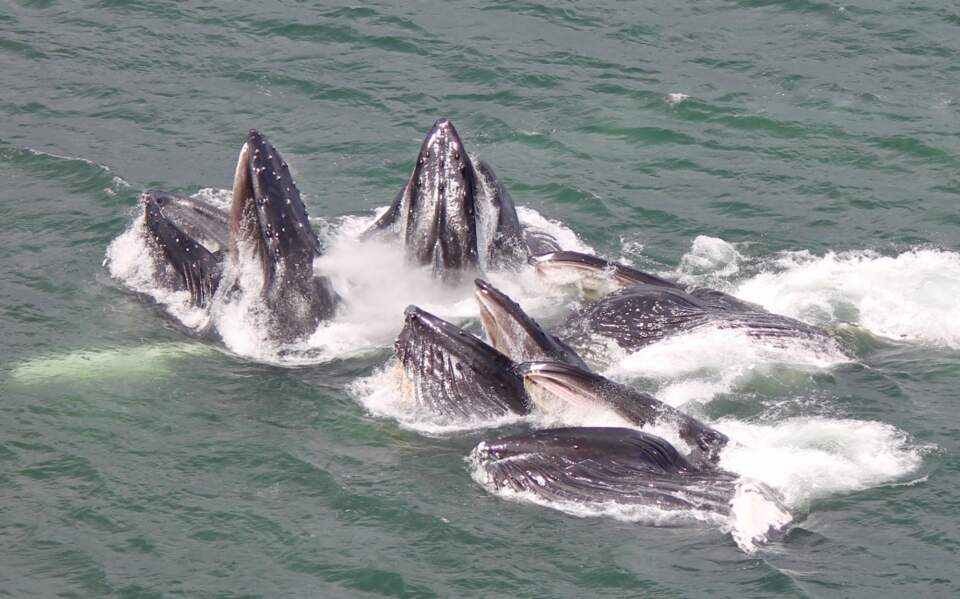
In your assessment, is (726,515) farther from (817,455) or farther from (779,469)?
(817,455)

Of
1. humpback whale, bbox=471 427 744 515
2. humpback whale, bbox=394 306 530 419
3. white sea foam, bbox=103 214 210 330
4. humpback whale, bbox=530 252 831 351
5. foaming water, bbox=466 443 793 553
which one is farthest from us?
white sea foam, bbox=103 214 210 330

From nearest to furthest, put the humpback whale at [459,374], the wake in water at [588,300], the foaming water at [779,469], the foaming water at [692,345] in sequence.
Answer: the foaming water at [779,469] < the wake in water at [588,300] < the foaming water at [692,345] < the humpback whale at [459,374]

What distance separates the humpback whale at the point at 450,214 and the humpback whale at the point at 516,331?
10.7ft

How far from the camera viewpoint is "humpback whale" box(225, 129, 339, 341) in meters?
19.5

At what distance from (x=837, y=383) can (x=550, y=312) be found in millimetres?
4119

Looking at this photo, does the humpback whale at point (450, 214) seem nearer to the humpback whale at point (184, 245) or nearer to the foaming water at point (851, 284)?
the humpback whale at point (184, 245)

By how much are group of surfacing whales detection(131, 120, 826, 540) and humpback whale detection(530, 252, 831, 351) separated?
0.02 metres

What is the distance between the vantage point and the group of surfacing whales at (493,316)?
51.2 feet

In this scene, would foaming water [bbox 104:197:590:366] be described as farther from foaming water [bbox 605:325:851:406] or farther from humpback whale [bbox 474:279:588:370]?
humpback whale [bbox 474:279:588:370]

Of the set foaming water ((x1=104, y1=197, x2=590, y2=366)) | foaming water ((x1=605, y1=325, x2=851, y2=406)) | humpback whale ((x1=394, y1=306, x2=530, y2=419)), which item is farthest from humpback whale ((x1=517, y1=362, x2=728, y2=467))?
foaming water ((x1=104, y1=197, x2=590, y2=366))

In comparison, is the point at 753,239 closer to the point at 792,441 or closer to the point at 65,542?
the point at 792,441

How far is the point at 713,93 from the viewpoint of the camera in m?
29.2

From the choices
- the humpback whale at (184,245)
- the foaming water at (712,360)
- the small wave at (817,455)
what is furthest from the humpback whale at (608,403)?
the humpback whale at (184,245)

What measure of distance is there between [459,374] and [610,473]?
2573mm
